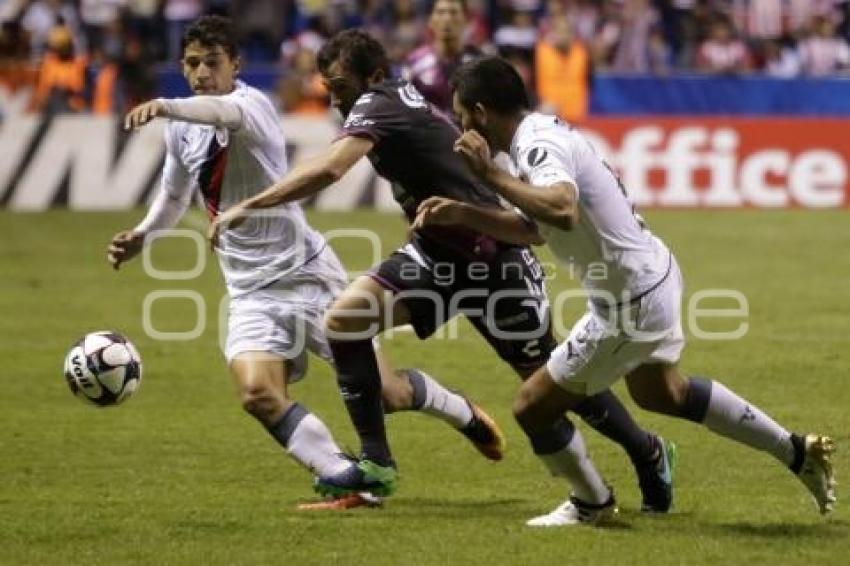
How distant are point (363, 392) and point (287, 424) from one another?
1.13 ft

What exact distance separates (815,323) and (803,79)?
9.90 metres

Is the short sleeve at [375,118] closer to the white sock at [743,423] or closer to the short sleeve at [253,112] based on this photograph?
the short sleeve at [253,112]

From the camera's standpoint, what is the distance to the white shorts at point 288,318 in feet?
28.3

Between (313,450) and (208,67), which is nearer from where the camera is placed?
(313,450)

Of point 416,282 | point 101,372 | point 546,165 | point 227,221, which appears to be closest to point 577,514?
point 416,282

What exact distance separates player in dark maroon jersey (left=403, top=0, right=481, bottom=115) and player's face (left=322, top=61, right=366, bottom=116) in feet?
19.9

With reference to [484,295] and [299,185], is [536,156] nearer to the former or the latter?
[299,185]

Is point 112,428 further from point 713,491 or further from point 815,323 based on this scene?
point 815,323

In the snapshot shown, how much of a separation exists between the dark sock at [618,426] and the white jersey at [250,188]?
59.9 inches

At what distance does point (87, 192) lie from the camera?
2233 cm

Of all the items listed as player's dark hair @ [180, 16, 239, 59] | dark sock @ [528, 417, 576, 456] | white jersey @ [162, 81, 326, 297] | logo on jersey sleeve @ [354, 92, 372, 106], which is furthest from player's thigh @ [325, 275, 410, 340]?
player's dark hair @ [180, 16, 239, 59]

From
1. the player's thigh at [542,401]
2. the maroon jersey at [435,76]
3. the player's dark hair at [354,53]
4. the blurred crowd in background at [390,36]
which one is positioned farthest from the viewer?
the blurred crowd in background at [390,36]

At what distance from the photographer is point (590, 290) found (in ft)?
24.8

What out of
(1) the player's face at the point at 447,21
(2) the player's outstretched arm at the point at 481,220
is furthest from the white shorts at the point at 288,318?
(1) the player's face at the point at 447,21
